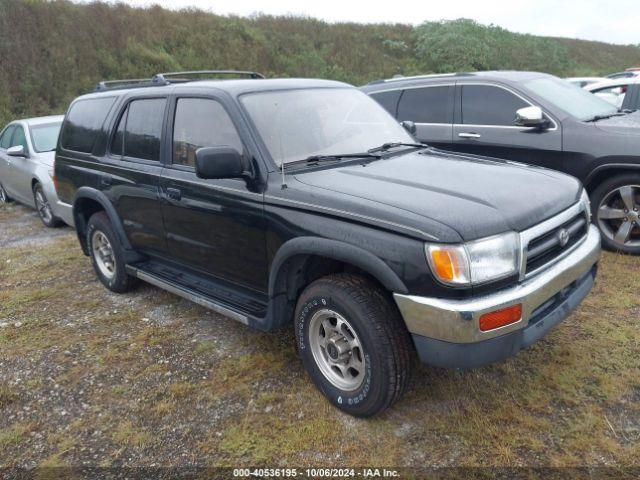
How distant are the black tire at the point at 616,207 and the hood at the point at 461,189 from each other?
6.78 ft

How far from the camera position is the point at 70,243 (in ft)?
22.3

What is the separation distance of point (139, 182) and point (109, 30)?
17.8m

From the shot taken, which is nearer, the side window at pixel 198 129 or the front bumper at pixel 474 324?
the front bumper at pixel 474 324

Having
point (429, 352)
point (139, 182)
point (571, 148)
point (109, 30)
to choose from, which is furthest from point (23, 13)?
point (429, 352)

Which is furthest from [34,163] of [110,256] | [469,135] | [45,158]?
[469,135]

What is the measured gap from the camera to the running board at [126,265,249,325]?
136 inches

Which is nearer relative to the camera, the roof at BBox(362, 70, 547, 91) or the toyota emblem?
the toyota emblem

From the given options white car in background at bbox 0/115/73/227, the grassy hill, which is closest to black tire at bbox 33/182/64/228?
white car in background at bbox 0/115/73/227

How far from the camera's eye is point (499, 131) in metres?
5.79

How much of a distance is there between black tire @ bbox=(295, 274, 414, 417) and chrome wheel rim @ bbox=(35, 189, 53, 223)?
6.10 metres

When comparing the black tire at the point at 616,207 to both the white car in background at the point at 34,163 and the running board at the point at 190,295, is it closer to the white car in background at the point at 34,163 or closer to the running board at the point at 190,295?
the running board at the point at 190,295

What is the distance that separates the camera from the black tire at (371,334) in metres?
2.69

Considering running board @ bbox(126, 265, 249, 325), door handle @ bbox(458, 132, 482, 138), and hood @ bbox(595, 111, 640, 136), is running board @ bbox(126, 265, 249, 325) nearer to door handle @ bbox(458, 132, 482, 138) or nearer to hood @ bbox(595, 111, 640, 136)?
door handle @ bbox(458, 132, 482, 138)

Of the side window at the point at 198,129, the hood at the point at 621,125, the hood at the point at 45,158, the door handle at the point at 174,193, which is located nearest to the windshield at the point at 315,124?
the side window at the point at 198,129
